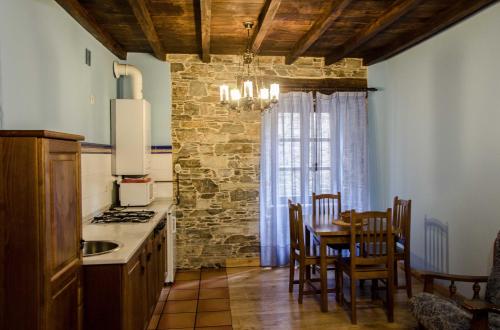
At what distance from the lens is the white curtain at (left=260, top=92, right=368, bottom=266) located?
4863mm

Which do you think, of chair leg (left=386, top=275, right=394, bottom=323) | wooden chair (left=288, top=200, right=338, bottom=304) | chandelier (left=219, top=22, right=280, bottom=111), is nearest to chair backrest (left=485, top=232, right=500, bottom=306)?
chair leg (left=386, top=275, right=394, bottom=323)

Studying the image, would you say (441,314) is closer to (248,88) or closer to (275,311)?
(275,311)

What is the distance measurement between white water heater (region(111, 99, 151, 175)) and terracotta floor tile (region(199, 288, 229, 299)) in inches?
60.4

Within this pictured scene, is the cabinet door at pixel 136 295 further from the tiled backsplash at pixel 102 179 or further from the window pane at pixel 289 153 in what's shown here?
the window pane at pixel 289 153

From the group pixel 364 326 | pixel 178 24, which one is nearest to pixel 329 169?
pixel 364 326

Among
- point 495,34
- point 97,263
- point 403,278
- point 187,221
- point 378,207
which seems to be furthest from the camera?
point 378,207

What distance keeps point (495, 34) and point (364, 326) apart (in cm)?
274

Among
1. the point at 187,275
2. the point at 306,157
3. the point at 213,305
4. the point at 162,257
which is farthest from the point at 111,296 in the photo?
the point at 306,157

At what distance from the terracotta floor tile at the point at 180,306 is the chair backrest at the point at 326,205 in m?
1.71

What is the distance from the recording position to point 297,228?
146 inches

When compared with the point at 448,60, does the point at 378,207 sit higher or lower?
lower

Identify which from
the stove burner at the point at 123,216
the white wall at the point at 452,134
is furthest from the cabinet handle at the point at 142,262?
the white wall at the point at 452,134

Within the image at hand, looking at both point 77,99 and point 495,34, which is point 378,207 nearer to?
point 495,34

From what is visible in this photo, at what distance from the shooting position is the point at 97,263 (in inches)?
88.2
